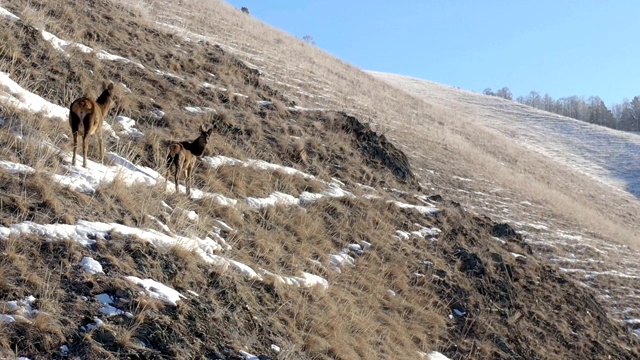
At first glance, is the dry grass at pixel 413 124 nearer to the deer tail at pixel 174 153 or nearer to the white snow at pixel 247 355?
the deer tail at pixel 174 153

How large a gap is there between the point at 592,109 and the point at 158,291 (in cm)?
11231

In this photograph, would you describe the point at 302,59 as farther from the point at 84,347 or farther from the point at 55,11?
the point at 84,347

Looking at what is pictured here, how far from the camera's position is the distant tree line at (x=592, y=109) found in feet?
335

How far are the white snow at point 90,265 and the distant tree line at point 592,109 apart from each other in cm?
10722

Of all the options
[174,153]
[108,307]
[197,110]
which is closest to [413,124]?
[197,110]

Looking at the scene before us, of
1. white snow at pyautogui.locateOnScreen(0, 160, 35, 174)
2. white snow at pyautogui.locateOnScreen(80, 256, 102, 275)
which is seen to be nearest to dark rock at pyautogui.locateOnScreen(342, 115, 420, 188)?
white snow at pyautogui.locateOnScreen(0, 160, 35, 174)

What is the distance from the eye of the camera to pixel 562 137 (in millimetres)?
62406

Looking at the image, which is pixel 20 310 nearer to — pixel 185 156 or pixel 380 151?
pixel 185 156

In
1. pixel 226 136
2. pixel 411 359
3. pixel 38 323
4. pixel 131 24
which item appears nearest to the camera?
pixel 38 323

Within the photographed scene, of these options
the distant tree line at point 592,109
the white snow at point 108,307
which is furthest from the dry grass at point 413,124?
the distant tree line at point 592,109

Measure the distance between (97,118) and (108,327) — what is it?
10.6 ft

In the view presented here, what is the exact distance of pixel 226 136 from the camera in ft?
38.7

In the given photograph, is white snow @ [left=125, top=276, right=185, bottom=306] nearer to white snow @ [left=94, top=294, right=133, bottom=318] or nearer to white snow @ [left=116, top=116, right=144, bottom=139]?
white snow @ [left=94, top=294, right=133, bottom=318]

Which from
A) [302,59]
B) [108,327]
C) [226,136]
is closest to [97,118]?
[108,327]
